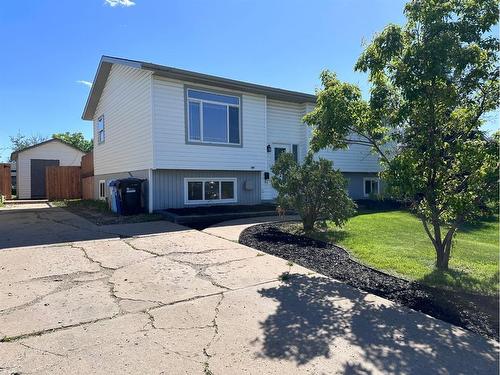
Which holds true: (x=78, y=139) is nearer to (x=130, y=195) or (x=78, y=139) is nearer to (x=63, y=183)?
(x=63, y=183)

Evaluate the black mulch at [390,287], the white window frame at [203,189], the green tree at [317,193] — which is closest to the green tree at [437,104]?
the black mulch at [390,287]

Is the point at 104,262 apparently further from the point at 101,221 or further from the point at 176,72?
the point at 176,72

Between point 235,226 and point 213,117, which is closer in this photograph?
point 235,226

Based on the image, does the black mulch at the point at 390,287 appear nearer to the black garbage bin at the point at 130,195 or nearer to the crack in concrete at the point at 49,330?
the crack in concrete at the point at 49,330

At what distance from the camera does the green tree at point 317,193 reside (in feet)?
28.1

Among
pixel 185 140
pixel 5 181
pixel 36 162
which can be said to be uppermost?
pixel 36 162

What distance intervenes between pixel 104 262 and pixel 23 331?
2648mm

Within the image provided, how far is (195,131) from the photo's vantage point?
42.4 ft

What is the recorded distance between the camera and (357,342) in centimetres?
339

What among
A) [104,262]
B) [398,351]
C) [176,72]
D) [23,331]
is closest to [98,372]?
[23,331]

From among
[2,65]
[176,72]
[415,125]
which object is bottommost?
[415,125]

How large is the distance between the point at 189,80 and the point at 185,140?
2.07 meters

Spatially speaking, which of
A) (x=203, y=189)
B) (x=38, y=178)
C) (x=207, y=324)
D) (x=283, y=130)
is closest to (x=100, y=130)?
(x=203, y=189)

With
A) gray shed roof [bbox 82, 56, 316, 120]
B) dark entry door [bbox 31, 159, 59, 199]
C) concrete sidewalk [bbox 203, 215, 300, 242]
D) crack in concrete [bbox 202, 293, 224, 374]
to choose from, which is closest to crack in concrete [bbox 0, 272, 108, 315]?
crack in concrete [bbox 202, 293, 224, 374]
